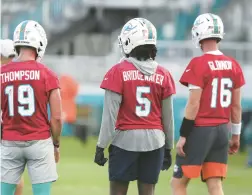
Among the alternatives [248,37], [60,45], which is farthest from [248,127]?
[60,45]

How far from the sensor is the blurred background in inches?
687

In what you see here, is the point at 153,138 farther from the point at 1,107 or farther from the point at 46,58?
the point at 46,58

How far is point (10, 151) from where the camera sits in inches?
370

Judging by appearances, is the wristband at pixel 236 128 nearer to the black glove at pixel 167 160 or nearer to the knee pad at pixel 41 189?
the black glove at pixel 167 160

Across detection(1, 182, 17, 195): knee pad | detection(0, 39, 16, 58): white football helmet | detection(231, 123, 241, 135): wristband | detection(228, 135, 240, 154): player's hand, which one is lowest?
detection(1, 182, 17, 195): knee pad

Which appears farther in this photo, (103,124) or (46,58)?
(46,58)

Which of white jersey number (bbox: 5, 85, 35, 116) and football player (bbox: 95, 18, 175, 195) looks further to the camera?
football player (bbox: 95, 18, 175, 195)

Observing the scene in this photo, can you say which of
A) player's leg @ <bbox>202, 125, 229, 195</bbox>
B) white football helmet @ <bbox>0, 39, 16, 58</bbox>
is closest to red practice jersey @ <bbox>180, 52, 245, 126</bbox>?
player's leg @ <bbox>202, 125, 229, 195</bbox>

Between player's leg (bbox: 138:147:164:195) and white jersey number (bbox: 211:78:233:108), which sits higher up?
white jersey number (bbox: 211:78:233:108)

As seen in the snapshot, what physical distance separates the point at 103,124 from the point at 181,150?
1.05 m

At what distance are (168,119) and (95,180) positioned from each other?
682cm

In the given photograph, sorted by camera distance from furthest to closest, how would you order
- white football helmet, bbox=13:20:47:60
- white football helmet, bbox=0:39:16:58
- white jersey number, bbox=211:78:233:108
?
1. white football helmet, bbox=0:39:16:58
2. white jersey number, bbox=211:78:233:108
3. white football helmet, bbox=13:20:47:60

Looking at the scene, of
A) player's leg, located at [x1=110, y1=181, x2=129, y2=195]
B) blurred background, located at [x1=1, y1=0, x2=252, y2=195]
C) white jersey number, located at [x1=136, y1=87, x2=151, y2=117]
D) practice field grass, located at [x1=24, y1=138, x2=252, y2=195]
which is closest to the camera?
white jersey number, located at [x1=136, y1=87, x2=151, y2=117]

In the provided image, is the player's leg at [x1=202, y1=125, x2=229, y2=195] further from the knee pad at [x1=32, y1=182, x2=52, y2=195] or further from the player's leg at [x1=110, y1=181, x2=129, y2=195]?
the knee pad at [x1=32, y1=182, x2=52, y2=195]
